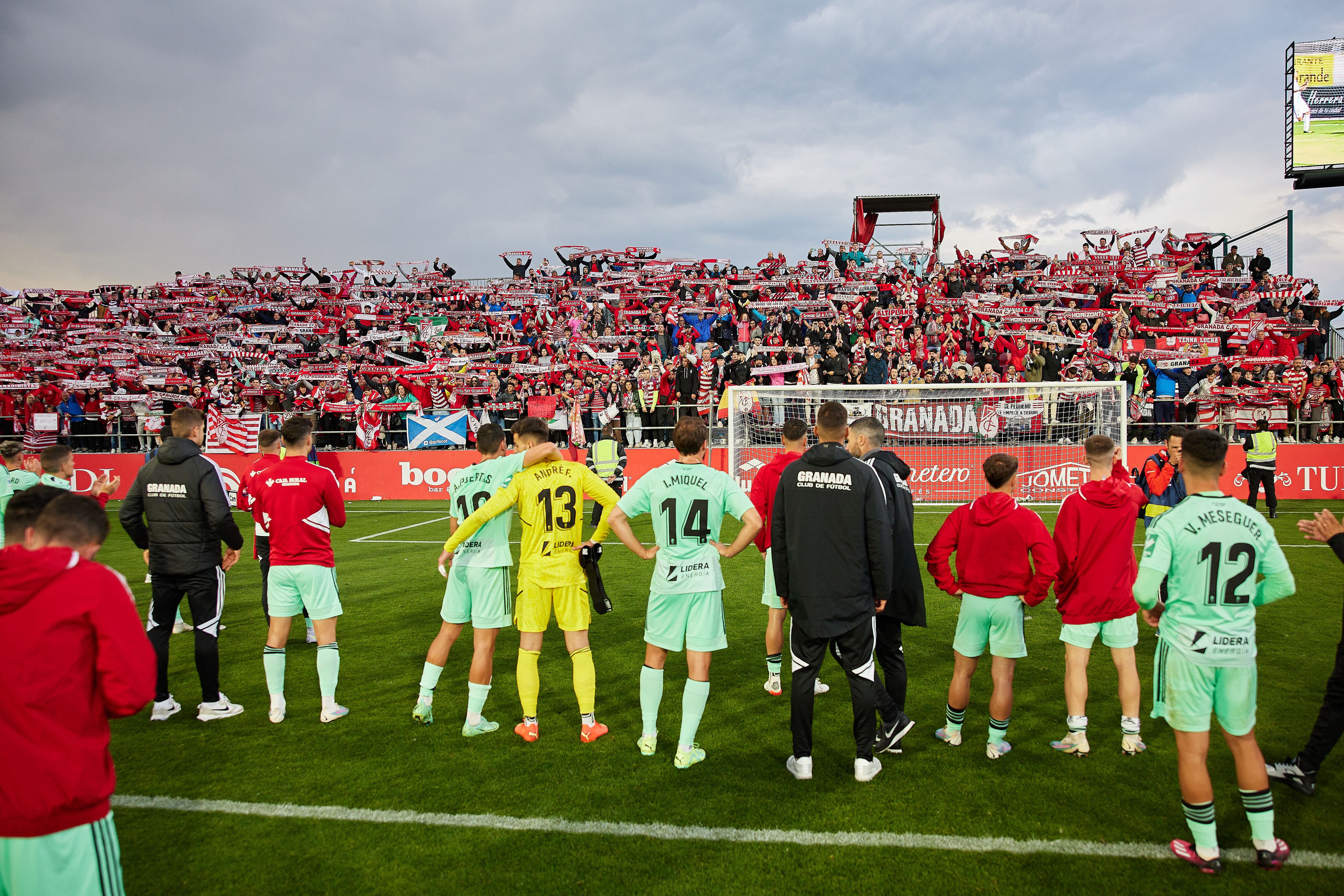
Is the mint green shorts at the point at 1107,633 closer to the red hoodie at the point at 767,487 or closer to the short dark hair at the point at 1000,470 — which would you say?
the short dark hair at the point at 1000,470

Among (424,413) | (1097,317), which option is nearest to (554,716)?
(424,413)

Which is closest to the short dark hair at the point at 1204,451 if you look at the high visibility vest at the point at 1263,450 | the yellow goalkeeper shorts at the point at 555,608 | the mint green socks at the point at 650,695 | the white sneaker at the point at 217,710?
the mint green socks at the point at 650,695

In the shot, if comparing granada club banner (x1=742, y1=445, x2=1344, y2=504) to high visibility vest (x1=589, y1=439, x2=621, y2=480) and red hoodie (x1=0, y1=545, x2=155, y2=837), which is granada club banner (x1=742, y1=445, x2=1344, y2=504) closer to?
high visibility vest (x1=589, y1=439, x2=621, y2=480)

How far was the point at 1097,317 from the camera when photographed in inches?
907

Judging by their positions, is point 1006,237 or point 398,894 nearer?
point 398,894

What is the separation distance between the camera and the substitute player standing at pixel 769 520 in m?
5.77

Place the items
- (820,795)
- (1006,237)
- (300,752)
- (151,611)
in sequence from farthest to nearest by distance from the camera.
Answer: (1006,237), (151,611), (300,752), (820,795)

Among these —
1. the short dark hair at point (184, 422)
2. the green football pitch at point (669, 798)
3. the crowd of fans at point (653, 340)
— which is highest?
the crowd of fans at point (653, 340)

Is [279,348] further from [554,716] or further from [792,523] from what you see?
[792,523]

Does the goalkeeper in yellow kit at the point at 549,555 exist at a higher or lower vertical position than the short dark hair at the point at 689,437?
lower

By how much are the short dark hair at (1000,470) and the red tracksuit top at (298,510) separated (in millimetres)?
4422

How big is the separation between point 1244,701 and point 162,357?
3071 centimetres

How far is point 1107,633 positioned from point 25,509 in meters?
5.65

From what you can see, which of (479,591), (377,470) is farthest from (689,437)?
(377,470)
